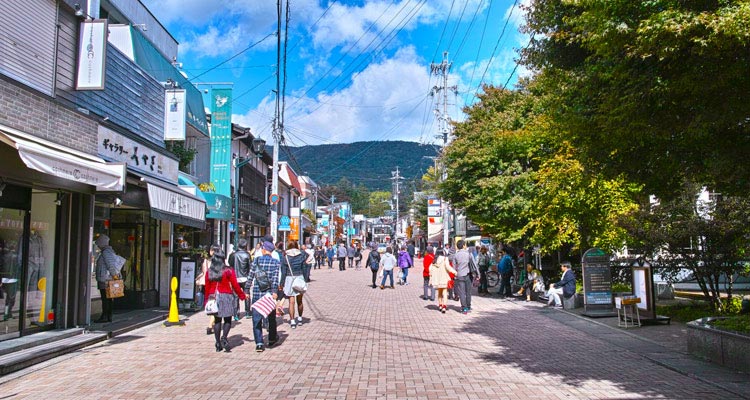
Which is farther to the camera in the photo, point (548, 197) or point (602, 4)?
point (548, 197)

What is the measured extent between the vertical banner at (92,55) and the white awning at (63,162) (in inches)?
54.1

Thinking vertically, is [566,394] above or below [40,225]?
below

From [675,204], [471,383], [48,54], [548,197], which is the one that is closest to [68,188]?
[48,54]

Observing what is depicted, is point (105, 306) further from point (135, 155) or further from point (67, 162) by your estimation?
point (67, 162)

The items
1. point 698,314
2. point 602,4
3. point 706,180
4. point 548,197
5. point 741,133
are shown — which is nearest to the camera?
point 602,4

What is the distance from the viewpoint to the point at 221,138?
70.3 ft

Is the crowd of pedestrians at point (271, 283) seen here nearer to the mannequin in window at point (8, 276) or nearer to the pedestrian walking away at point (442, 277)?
the pedestrian walking away at point (442, 277)

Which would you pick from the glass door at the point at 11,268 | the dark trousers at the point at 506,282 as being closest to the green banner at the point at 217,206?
the glass door at the point at 11,268

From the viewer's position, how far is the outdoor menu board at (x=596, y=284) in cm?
1266

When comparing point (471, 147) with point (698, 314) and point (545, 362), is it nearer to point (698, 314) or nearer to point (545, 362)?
point (698, 314)

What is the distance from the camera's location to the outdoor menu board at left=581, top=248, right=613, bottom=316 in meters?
12.7

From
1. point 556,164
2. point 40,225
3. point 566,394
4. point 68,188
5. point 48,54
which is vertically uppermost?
point 48,54

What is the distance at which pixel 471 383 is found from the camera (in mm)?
6613

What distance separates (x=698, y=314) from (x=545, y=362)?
593 centimetres
